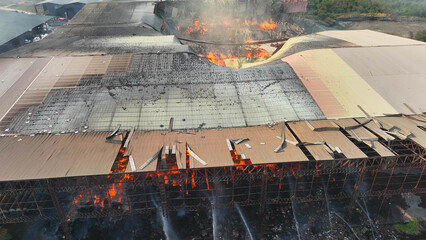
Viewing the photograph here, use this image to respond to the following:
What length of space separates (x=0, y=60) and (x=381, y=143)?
128ft

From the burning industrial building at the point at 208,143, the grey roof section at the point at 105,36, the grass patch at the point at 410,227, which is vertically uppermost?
the grey roof section at the point at 105,36

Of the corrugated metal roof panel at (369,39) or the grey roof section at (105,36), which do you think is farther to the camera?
the corrugated metal roof panel at (369,39)

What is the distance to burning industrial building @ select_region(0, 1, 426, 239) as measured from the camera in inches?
726

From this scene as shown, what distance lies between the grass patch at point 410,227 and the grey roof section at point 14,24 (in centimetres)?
6413

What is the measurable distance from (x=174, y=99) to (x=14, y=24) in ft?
177

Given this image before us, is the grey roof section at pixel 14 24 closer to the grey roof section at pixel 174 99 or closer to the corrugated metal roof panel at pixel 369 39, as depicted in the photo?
the grey roof section at pixel 174 99

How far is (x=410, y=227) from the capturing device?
21172 mm

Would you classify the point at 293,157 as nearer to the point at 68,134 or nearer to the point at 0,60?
the point at 68,134


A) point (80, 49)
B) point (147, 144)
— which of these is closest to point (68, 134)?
point (147, 144)

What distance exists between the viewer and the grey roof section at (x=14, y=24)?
52.2 m

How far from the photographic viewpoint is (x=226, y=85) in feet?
87.6

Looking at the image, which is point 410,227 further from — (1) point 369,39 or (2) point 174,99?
(1) point 369,39

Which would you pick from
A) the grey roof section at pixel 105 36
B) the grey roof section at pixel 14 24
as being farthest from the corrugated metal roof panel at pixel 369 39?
the grey roof section at pixel 14 24

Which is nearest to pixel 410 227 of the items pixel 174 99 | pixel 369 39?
pixel 174 99
